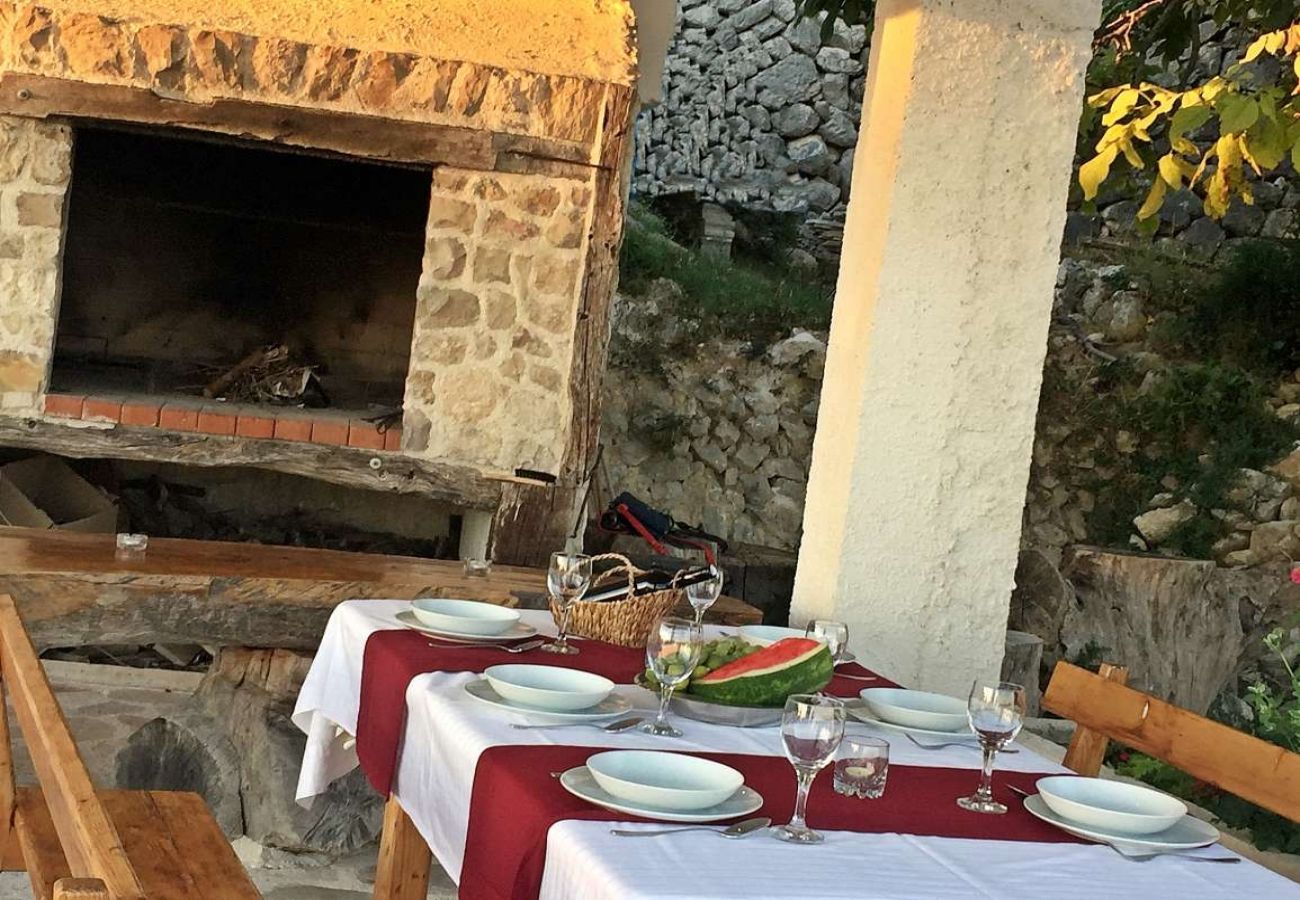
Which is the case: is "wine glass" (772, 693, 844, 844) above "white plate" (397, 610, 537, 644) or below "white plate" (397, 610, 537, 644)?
above

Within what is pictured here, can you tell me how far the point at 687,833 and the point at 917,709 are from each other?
30.1 inches

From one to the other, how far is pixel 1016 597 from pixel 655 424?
2.60 meters

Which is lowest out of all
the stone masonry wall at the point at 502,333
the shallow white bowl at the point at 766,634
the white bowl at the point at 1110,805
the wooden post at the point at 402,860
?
the wooden post at the point at 402,860

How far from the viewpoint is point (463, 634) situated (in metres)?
2.31

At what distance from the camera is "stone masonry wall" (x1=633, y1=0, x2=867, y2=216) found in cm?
907

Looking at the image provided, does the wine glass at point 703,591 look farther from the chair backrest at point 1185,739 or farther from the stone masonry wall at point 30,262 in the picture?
the stone masonry wall at point 30,262

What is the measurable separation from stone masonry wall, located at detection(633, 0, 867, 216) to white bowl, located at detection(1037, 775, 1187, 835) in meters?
7.49

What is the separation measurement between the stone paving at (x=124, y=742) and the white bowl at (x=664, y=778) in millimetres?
1735

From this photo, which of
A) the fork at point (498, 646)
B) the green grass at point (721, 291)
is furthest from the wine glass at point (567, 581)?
the green grass at point (721, 291)

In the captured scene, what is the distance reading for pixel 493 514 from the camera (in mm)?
4789

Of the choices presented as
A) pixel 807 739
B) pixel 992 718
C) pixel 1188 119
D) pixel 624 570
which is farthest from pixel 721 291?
pixel 807 739

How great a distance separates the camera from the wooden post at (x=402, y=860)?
7.81 ft

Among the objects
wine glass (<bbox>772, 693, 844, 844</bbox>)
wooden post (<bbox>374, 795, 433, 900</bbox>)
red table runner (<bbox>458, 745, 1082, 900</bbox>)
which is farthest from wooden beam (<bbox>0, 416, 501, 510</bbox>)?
wine glass (<bbox>772, 693, 844, 844</bbox>)

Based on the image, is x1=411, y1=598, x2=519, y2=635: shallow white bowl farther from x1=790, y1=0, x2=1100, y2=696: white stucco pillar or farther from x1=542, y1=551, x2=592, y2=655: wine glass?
x1=790, y1=0, x2=1100, y2=696: white stucco pillar
